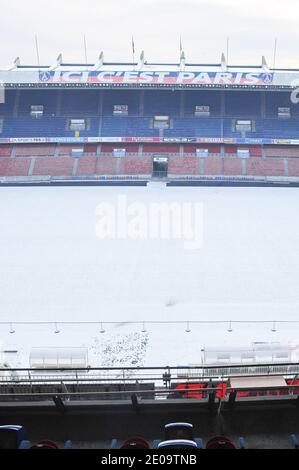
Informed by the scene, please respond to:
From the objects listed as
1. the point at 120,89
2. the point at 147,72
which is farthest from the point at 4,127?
the point at 147,72

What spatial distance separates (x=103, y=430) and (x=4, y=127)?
25703mm

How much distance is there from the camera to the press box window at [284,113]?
1098 inches

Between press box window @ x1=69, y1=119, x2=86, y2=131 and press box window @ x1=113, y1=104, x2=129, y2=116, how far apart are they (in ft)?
6.79

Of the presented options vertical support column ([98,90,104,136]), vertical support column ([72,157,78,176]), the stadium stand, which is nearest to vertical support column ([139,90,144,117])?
the stadium stand

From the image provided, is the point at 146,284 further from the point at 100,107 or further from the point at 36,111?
A: the point at 36,111

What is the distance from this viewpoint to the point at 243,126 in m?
27.5

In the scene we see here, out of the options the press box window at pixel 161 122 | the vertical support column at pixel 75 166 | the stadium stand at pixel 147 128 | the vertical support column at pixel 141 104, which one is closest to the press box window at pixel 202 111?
the stadium stand at pixel 147 128

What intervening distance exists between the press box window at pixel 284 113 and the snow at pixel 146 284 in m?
10.2

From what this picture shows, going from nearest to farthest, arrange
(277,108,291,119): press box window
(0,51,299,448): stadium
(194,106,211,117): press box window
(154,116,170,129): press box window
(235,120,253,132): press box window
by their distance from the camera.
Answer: (0,51,299,448): stadium
(235,120,253,132): press box window
(154,116,170,129): press box window
(277,108,291,119): press box window
(194,106,211,117): press box window

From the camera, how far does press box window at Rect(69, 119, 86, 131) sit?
1089 inches

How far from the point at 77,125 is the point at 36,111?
9.46 feet

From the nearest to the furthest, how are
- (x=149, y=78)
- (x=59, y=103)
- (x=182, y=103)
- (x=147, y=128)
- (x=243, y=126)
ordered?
(x=149, y=78), (x=243, y=126), (x=147, y=128), (x=182, y=103), (x=59, y=103)

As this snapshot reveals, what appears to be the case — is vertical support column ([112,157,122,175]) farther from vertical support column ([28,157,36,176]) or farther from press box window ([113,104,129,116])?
vertical support column ([28,157,36,176])

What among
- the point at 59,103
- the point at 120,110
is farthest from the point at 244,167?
the point at 59,103
